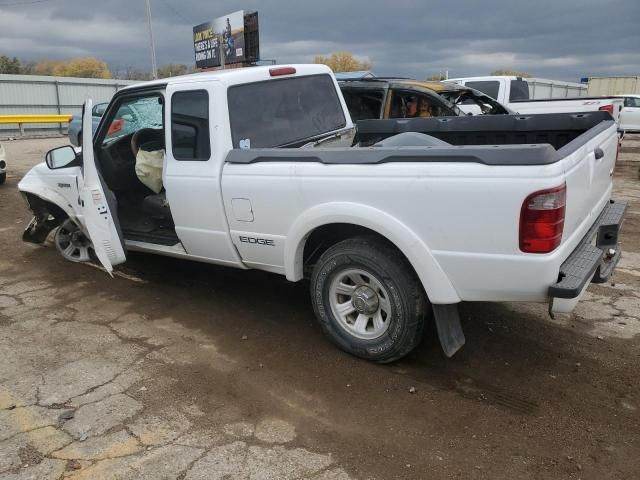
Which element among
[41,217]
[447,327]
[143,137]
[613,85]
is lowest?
[447,327]

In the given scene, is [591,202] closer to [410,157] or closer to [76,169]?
[410,157]

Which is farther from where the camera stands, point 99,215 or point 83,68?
point 83,68

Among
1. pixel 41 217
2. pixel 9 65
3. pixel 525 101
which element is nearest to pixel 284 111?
pixel 41 217

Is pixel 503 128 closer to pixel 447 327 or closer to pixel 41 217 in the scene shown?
pixel 447 327

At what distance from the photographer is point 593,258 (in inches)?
134

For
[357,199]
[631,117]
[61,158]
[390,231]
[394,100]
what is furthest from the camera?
[631,117]

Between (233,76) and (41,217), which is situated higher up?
(233,76)

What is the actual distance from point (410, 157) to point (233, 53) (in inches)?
1231

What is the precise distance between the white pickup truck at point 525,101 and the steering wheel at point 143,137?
6353 mm

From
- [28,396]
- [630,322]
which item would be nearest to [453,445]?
[630,322]

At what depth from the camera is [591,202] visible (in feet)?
12.1

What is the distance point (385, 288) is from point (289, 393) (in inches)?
35.2

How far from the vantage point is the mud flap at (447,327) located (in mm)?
3465

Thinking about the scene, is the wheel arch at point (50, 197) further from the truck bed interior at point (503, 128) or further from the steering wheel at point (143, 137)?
the truck bed interior at point (503, 128)
